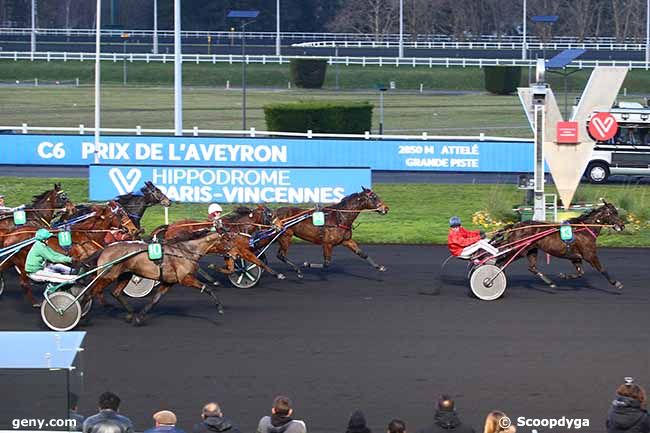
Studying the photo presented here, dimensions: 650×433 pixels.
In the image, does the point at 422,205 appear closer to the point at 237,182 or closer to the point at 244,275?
the point at 237,182

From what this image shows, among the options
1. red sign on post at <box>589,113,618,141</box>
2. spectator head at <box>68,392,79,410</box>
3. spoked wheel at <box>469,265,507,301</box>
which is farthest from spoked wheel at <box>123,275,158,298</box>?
red sign on post at <box>589,113,618,141</box>

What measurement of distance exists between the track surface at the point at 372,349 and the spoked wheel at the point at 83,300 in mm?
220

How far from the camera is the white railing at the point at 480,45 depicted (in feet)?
231

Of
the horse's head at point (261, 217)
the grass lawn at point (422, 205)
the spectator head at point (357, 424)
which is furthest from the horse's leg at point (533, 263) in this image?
the spectator head at point (357, 424)

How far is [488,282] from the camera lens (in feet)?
55.3

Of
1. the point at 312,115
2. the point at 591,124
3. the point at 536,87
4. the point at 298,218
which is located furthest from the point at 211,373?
the point at 312,115

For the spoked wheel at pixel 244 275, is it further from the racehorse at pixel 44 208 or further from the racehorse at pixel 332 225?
the racehorse at pixel 44 208

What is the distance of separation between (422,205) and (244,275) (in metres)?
9.75

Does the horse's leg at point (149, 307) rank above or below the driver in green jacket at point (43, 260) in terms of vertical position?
below

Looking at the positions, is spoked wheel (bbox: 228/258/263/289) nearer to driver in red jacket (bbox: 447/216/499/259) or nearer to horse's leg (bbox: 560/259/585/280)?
driver in red jacket (bbox: 447/216/499/259)

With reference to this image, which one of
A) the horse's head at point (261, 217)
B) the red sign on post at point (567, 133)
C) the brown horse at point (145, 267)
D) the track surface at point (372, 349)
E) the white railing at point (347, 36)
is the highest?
the white railing at point (347, 36)

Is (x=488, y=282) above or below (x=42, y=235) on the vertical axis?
below

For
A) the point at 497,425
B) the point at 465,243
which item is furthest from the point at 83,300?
the point at 497,425

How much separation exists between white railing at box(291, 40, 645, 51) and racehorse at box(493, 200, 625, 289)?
175 ft
